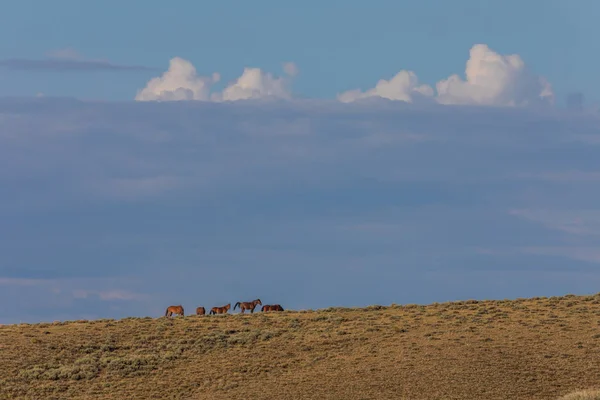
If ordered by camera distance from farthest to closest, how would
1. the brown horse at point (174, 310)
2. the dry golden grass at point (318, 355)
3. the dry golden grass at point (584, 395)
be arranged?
the brown horse at point (174, 310) → the dry golden grass at point (318, 355) → the dry golden grass at point (584, 395)

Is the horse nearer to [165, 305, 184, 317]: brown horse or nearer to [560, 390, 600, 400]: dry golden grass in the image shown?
[165, 305, 184, 317]: brown horse

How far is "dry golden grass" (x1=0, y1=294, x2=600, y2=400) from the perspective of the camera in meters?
44.6

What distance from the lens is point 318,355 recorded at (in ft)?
167

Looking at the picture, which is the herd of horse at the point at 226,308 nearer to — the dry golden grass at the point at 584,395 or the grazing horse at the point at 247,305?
the grazing horse at the point at 247,305

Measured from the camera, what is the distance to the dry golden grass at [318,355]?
44625 mm

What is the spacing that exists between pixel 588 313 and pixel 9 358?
109 feet

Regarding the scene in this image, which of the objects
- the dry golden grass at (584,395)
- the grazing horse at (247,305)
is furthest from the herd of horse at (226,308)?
the dry golden grass at (584,395)

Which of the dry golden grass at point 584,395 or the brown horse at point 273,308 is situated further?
the brown horse at point 273,308

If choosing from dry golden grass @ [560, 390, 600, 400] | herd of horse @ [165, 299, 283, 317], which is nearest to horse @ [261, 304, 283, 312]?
herd of horse @ [165, 299, 283, 317]

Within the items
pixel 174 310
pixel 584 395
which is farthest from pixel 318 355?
pixel 174 310

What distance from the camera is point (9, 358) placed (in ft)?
173

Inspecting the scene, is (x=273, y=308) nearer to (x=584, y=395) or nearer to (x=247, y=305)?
(x=247, y=305)

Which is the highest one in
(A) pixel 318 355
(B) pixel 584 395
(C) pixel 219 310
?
(C) pixel 219 310

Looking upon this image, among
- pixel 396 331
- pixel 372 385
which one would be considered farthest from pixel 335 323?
pixel 372 385
